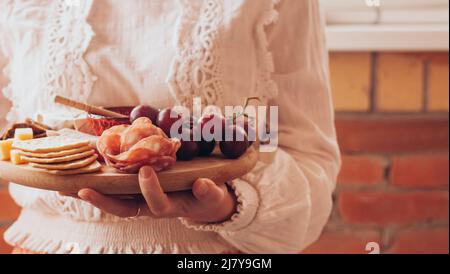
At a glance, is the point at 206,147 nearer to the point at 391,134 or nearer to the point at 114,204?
the point at 114,204

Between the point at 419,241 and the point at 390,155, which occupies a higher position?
the point at 390,155

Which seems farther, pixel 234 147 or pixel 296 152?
pixel 296 152

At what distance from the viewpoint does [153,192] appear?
0.50 m

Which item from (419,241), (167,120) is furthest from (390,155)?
(167,120)

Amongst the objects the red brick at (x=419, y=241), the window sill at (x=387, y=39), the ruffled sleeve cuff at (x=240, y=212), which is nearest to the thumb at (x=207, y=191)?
the ruffled sleeve cuff at (x=240, y=212)

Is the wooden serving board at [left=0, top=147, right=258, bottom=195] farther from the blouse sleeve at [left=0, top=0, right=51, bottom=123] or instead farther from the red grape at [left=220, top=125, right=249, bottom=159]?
the blouse sleeve at [left=0, top=0, right=51, bottom=123]

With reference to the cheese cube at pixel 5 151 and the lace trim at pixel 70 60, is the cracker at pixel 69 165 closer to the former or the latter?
the cheese cube at pixel 5 151

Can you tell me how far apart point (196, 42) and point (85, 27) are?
0.14 m

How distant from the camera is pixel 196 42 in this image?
73 cm

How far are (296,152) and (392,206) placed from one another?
1.26ft

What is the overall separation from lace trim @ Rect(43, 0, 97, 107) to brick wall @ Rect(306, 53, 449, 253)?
48 centimetres

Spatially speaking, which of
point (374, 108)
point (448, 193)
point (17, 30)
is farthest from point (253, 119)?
point (448, 193)

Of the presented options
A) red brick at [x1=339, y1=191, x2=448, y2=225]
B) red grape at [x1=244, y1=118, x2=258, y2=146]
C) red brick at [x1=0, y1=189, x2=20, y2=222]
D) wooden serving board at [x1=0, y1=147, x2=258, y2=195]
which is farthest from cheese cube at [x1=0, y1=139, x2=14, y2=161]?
red brick at [x1=339, y1=191, x2=448, y2=225]

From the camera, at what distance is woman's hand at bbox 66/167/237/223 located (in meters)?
0.50
